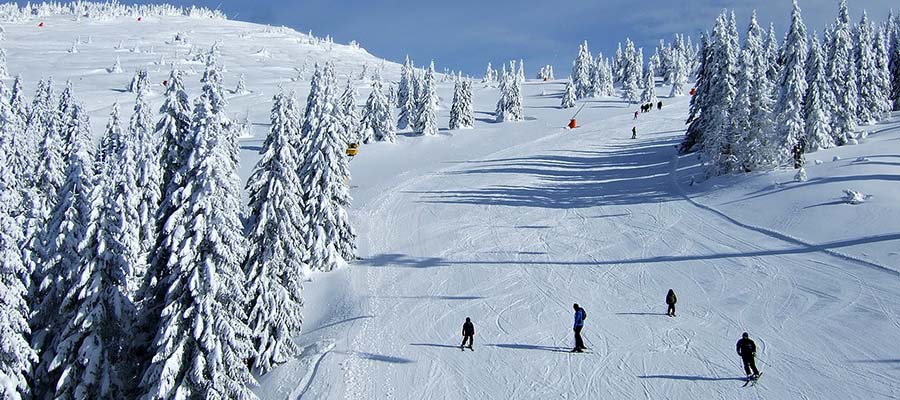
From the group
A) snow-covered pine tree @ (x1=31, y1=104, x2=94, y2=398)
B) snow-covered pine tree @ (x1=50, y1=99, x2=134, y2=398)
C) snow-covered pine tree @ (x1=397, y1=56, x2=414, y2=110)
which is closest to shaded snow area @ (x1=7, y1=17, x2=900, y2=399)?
snow-covered pine tree @ (x1=50, y1=99, x2=134, y2=398)

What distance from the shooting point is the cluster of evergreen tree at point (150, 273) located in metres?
19.2

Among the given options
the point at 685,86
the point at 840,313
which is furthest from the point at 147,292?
the point at 685,86

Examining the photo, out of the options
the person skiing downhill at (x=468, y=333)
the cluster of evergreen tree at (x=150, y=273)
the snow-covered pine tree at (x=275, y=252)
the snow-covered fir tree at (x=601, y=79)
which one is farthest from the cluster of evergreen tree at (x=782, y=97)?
the snow-covered fir tree at (x=601, y=79)

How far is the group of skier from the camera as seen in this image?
18.2 metres

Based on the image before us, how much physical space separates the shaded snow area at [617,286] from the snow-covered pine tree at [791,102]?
7.25 feet

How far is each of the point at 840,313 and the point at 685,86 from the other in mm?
129026

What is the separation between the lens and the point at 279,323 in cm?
2505

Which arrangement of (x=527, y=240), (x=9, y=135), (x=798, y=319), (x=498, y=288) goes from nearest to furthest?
(x=798, y=319) < (x=9, y=135) < (x=498, y=288) < (x=527, y=240)

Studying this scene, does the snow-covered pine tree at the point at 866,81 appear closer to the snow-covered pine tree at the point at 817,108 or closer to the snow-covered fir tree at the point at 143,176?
the snow-covered pine tree at the point at 817,108

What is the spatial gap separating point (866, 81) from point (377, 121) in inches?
2174

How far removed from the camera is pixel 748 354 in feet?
59.6

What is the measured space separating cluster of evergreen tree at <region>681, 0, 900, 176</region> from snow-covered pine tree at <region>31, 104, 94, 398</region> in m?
39.7

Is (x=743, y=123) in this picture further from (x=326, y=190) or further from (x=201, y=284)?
(x=201, y=284)

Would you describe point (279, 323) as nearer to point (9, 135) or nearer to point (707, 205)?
point (9, 135)
